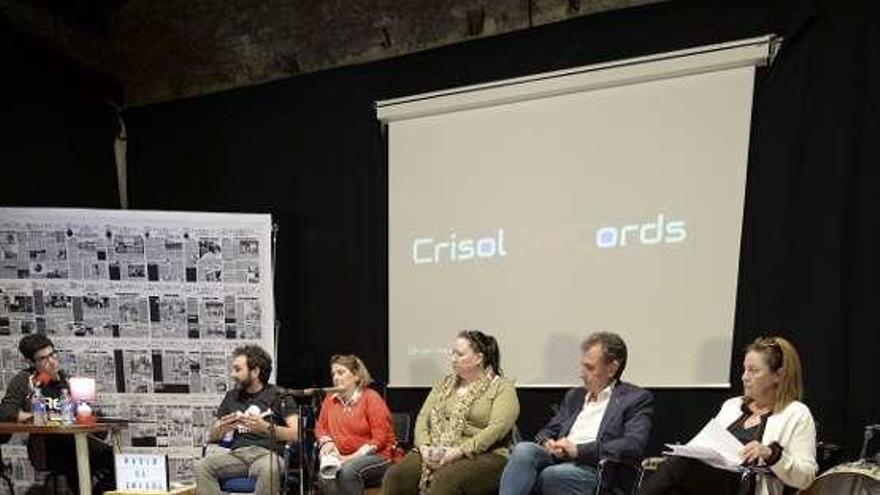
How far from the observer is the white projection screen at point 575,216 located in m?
4.31

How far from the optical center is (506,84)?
5.03 m

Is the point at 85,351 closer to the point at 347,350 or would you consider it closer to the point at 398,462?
the point at 347,350

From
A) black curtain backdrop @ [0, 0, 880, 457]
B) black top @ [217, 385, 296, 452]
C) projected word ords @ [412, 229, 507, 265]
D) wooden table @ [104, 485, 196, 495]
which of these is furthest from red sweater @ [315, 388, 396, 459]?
projected word ords @ [412, 229, 507, 265]

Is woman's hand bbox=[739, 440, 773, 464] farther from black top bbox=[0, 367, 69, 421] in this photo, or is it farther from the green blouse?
black top bbox=[0, 367, 69, 421]

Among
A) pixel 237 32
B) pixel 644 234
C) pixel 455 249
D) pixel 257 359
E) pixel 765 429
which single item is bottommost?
pixel 257 359

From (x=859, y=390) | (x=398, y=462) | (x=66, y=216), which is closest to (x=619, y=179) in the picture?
(x=859, y=390)

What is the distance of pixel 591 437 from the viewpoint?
3.77 metres

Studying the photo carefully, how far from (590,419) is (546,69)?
2.11 m

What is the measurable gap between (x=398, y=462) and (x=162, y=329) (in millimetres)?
2237

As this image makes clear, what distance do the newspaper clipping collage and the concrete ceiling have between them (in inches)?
48.6

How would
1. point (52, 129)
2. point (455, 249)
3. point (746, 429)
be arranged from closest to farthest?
1. point (746, 429)
2. point (455, 249)
3. point (52, 129)

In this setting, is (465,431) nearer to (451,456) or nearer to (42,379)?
(451,456)

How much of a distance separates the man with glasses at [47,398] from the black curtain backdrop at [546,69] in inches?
53.7

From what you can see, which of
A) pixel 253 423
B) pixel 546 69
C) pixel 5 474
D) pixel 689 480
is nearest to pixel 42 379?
pixel 5 474
